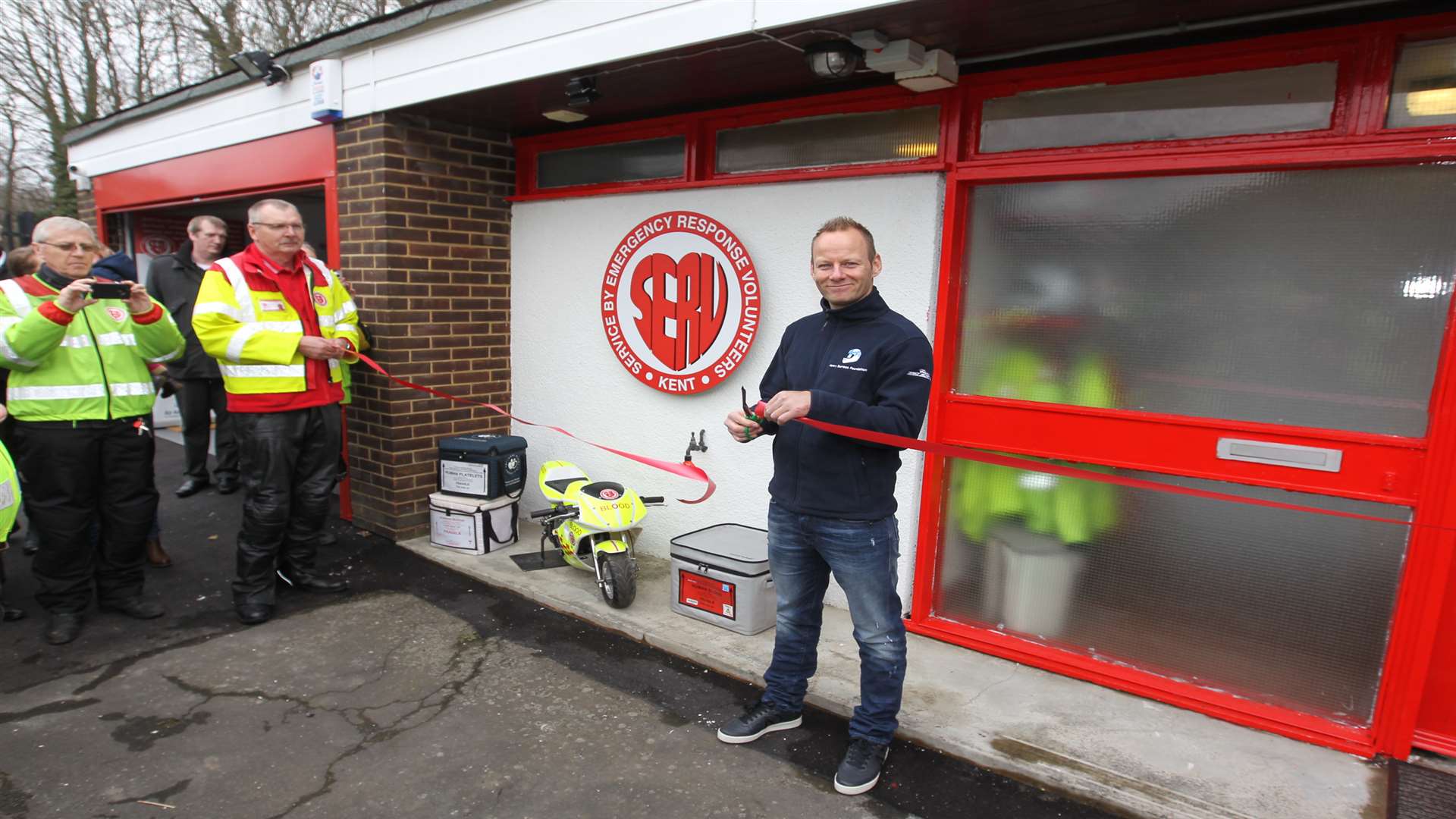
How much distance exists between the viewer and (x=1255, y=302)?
311 cm

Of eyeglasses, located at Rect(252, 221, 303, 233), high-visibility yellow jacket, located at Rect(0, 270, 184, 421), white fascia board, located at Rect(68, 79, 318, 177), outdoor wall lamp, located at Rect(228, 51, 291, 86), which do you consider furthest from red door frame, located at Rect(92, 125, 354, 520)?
high-visibility yellow jacket, located at Rect(0, 270, 184, 421)

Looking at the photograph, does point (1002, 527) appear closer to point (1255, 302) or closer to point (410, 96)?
point (1255, 302)

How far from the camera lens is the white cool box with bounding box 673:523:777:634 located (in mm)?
3871

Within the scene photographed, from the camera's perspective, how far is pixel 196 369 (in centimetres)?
600

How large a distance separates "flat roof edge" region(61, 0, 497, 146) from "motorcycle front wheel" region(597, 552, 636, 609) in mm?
3050

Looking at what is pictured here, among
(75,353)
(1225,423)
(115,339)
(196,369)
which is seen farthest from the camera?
(196,369)

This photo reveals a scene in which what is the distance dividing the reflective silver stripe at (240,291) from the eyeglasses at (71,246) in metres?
0.51

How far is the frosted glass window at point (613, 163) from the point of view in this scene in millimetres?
4793

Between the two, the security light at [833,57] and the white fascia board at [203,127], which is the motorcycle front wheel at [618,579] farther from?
the white fascia board at [203,127]

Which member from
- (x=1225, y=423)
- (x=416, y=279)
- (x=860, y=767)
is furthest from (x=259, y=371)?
(x=1225, y=423)

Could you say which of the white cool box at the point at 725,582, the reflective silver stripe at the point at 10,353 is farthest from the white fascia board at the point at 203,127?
the white cool box at the point at 725,582

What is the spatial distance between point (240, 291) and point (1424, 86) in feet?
16.3

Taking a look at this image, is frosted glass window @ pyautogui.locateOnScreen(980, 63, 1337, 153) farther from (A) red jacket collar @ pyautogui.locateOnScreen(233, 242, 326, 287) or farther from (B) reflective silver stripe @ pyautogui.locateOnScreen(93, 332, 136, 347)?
(B) reflective silver stripe @ pyautogui.locateOnScreen(93, 332, 136, 347)

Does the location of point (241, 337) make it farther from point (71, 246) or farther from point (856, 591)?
point (856, 591)
